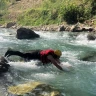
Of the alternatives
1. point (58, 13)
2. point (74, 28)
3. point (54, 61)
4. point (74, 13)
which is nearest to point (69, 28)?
point (74, 28)

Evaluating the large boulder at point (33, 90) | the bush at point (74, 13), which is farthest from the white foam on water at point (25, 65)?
the bush at point (74, 13)

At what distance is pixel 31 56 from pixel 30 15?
41.9m

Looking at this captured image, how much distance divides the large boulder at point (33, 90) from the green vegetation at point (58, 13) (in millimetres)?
33930

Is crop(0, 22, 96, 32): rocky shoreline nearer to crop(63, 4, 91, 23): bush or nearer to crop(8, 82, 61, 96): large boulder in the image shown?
crop(63, 4, 91, 23): bush

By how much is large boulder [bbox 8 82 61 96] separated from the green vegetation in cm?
3393

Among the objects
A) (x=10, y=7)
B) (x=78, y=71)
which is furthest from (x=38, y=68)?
(x=10, y=7)

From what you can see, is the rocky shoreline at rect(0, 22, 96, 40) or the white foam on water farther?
the rocky shoreline at rect(0, 22, 96, 40)

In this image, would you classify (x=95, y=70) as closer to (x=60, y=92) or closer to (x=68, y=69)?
(x=68, y=69)

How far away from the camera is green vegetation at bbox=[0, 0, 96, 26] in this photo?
48625 millimetres

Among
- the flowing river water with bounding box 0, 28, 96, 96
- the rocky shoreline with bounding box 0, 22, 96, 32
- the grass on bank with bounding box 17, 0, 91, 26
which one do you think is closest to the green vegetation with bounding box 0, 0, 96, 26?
the grass on bank with bounding box 17, 0, 91, 26

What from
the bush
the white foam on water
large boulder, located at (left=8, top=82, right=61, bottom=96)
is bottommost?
the bush

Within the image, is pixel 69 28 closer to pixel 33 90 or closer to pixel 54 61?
pixel 54 61

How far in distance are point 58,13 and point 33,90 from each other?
41204 millimetres

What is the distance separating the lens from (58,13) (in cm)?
5431
